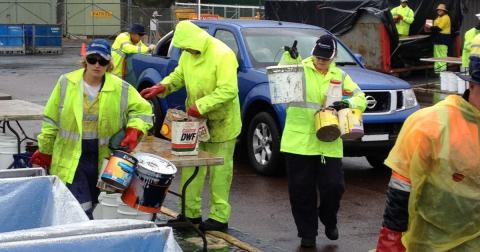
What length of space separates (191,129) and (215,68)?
0.75m

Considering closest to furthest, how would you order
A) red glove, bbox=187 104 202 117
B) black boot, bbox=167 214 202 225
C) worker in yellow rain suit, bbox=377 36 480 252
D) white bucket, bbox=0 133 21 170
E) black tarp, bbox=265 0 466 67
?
worker in yellow rain suit, bbox=377 36 480 252 → black boot, bbox=167 214 202 225 → red glove, bbox=187 104 202 117 → white bucket, bbox=0 133 21 170 → black tarp, bbox=265 0 466 67

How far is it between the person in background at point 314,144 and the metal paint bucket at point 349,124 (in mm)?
103

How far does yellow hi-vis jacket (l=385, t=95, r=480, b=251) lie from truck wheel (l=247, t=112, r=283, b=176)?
620 centimetres

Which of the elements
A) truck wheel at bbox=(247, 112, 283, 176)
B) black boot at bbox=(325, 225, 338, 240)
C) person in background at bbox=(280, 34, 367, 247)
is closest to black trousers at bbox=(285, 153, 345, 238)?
person in background at bbox=(280, 34, 367, 247)

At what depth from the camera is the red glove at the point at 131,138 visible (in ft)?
18.9

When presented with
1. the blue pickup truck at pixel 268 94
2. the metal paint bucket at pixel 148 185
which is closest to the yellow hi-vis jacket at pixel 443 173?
the metal paint bucket at pixel 148 185

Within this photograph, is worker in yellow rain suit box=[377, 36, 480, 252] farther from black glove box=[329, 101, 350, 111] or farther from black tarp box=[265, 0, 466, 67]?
black tarp box=[265, 0, 466, 67]

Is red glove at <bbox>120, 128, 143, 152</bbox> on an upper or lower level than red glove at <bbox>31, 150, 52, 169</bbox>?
upper

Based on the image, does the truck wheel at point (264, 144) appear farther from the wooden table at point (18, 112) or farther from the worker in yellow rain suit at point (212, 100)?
the wooden table at point (18, 112)

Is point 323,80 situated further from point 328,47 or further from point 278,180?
point 278,180

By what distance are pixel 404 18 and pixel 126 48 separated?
392 inches

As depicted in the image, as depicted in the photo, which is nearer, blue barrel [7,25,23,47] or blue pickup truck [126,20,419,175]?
blue pickup truck [126,20,419,175]

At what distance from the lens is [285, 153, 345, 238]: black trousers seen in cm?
684

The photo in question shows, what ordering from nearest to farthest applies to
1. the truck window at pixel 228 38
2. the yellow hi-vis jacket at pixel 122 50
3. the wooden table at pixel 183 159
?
the wooden table at pixel 183 159, the truck window at pixel 228 38, the yellow hi-vis jacket at pixel 122 50
